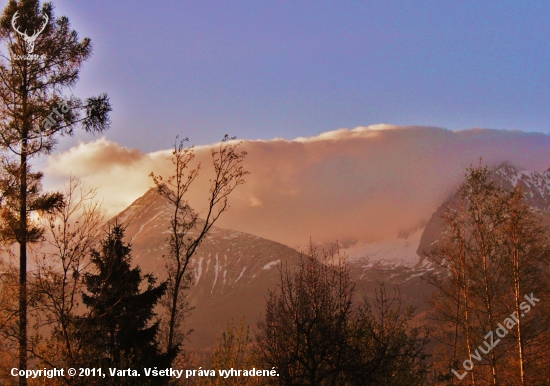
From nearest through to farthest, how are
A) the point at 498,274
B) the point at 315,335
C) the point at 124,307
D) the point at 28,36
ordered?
the point at 315,335
the point at 28,36
the point at 124,307
the point at 498,274

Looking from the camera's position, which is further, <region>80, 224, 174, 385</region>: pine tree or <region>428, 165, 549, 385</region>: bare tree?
<region>428, 165, 549, 385</region>: bare tree

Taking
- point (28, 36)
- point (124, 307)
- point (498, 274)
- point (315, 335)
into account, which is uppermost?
point (28, 36)

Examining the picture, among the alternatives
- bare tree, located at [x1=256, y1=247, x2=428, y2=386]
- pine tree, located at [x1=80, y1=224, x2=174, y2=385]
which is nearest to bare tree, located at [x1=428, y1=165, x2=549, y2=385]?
bare tree, located at [x1=256, y1=247, x2=428, y2=386]

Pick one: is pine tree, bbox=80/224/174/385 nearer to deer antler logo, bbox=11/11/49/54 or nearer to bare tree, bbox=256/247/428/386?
bare tree, bbox=256/247/428/386

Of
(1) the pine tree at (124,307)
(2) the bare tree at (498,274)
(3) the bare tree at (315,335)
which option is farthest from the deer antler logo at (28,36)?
(2) the bare tree at (498,274)

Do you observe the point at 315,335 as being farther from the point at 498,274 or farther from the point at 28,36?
the point at 498,274

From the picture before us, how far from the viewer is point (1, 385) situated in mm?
15461

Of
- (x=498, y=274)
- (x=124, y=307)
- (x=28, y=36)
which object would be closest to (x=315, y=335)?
(x=124, y=307)

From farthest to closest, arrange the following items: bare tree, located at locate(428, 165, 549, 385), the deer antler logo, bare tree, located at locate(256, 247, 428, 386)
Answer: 1. bare tree, located at locate(428, 165, 549, 385)
2. the deer antler logo
3. bare tree, located at locate(256, 247, 428, 386)

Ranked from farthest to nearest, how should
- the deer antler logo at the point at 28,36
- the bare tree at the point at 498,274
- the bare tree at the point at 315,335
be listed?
the bare tree at the point at 498,274
the deer antler logo at the point at 28,36
the bare tree at the point at 315,335

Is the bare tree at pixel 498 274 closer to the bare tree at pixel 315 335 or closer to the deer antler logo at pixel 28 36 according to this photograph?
the bare tree at pixel 315 335

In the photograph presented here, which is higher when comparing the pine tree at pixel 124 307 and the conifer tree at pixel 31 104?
the conifer tree at pixel 31 104

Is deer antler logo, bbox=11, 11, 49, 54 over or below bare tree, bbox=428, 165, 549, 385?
over

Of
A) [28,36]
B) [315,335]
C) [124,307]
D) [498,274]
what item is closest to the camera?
[315,335]
